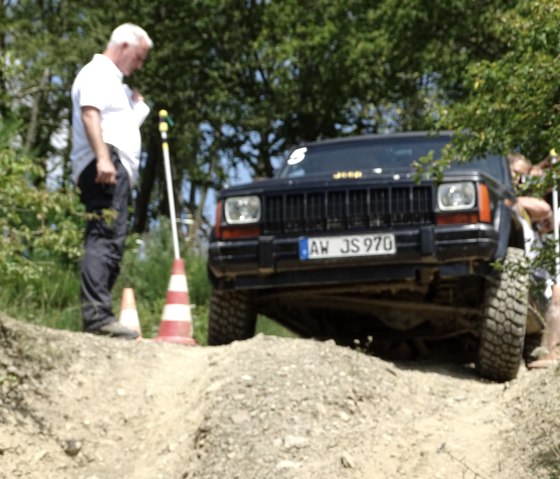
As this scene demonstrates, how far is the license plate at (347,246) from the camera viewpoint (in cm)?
917

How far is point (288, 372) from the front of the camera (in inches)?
298

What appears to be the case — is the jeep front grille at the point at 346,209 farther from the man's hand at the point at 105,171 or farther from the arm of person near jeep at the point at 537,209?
the arm of person near jeep at the point at 537,209

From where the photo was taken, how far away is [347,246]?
9.23m

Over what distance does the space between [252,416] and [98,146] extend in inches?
104

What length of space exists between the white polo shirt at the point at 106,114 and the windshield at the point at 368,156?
62.1 inches

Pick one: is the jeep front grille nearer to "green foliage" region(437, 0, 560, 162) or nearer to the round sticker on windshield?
the round sticker on windshield

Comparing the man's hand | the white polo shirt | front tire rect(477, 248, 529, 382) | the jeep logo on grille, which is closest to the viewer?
the man's hand

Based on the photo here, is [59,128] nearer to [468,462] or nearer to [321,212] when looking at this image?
[321,212]

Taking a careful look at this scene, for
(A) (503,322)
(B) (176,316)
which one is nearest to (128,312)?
(B) (176,316)

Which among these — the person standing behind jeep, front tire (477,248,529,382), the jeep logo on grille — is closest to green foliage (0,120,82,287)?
the person standing behind jeep

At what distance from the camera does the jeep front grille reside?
9.26 metres

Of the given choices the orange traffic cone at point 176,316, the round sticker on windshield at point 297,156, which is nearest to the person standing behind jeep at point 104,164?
the orange traffic cone at point 176,316

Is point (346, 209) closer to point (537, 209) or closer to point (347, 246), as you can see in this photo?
point (347, 246)

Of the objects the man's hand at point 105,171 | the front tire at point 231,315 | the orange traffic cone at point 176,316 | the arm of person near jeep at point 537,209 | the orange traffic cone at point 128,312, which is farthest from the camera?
the orange traffic cone at point 128,312
